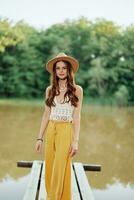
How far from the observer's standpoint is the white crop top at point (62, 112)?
2490 millimetres

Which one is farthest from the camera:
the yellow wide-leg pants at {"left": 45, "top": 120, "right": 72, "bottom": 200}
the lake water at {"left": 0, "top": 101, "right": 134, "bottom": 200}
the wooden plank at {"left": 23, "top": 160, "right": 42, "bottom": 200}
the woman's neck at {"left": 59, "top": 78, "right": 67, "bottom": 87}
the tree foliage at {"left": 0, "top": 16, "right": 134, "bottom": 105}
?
the tree foliage at {"left": 0, "top": 16, "right": 134, "bottom": 105}

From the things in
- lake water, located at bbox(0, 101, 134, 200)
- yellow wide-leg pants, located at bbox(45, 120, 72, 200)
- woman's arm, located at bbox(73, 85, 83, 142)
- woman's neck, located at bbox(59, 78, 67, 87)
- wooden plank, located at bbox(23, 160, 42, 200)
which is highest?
woman's neck, located at bbox(59, 78, 67, 87)

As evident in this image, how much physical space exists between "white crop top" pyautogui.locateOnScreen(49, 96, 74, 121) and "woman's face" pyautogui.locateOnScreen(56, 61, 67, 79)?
0.48 feet

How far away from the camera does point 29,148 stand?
6.69 m

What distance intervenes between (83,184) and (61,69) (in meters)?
1.17

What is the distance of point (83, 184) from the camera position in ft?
11.0

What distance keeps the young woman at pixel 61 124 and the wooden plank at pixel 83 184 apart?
1.65 feet

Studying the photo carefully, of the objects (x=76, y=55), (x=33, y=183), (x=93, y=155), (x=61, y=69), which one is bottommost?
(x=93, y=155)

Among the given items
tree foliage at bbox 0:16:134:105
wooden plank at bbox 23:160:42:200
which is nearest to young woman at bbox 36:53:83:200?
wooden plank at bbox 23:160:42:200

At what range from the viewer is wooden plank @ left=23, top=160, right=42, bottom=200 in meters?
2.96

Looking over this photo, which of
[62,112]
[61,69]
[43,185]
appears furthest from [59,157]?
[43,185]

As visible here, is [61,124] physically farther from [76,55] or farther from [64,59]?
[76,55]

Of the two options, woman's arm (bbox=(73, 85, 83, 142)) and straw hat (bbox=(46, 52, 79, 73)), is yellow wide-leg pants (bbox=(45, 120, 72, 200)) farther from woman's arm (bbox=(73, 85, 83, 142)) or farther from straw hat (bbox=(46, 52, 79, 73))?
straw hat (bbox=(46, 52, 79, 73))

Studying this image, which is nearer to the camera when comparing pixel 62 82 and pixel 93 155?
pixel 62 82
